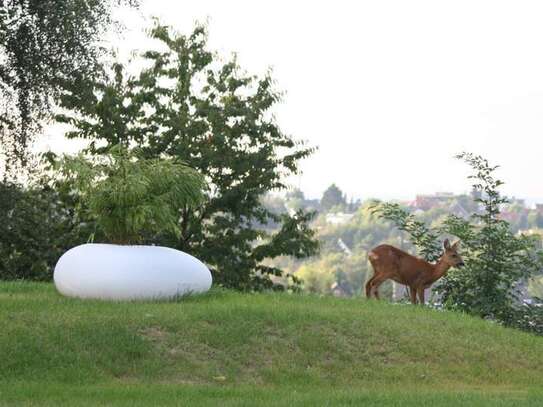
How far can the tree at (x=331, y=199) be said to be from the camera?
16475 centimetres

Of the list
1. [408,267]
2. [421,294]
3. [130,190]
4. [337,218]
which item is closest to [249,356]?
[130,190]

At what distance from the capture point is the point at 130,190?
635 inches

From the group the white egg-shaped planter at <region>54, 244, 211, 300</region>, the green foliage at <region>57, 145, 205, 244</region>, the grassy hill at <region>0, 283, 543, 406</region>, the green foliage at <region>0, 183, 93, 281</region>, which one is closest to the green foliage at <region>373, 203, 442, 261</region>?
the grassy hill at <region>0, 283, 543, 406</region>

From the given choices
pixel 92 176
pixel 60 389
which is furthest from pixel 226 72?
pixel 60 389

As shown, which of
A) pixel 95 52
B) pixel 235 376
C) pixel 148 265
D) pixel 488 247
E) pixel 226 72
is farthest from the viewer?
pixel 226 72

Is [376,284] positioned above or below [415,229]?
below

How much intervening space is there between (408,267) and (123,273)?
592 cm

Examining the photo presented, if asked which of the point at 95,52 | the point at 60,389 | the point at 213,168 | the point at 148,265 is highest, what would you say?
the point at 95,52

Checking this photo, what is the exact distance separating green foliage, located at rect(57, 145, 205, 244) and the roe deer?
3974 mm

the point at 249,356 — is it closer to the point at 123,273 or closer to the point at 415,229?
the point at 123,273

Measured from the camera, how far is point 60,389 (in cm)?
1072

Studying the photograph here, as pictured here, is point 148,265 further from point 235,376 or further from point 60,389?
point 60,389

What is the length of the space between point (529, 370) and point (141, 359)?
5854mm

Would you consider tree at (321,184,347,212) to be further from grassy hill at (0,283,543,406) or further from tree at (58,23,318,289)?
grassy hill at (0,283,543,406)
